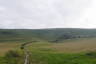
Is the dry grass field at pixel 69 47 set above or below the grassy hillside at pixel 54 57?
below

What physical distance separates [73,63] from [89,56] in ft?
39.8

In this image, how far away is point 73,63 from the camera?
50469 millimetres

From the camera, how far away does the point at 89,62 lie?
2028 inches

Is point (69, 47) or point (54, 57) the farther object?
point (69, 47)

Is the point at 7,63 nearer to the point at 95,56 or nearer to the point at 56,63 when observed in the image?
the point at 56,63

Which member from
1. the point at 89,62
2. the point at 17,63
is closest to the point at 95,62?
the point at 89,62

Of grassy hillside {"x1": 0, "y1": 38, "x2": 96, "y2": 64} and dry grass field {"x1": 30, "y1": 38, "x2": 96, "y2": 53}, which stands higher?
grassy hillside {"x1": 0, "y1": 38, "x2": 96, "y2": 64}

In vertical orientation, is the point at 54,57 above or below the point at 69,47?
above

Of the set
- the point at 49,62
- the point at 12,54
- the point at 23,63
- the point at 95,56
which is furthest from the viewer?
the point at 12,54

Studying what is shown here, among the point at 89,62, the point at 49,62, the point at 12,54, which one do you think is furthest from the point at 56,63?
the point at 12,54

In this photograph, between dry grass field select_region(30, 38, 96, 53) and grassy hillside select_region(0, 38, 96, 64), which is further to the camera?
dry grass field select_region(30, 38, 96, 53)

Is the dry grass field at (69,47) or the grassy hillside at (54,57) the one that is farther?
the dry grass field at (69,47)

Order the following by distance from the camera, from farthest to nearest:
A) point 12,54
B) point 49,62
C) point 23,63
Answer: point 12,54, point 49,62, point 23,63

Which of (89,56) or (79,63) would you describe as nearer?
(79,63)
